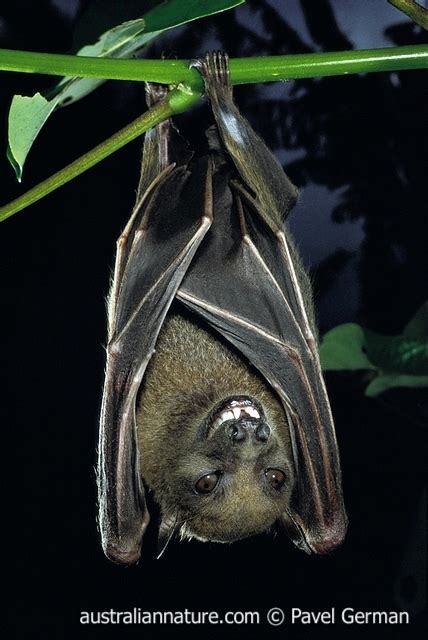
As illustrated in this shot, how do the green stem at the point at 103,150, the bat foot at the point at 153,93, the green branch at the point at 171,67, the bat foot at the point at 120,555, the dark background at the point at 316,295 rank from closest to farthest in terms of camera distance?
the green branch at the point at 171,67 → the green stem at the point at 103,150 → the bat foot at the point at 153,93 → the bat foot at the point at 120,555 → the dark background at the point at 316,295

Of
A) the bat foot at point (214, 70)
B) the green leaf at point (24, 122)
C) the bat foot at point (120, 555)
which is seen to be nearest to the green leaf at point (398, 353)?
the bat foot at point (120, 555)

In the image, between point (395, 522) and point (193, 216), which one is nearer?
point (193, 216)

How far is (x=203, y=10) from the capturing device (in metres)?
1.50

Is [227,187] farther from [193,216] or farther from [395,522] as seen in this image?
[395,522]

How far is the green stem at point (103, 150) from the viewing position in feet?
4.81

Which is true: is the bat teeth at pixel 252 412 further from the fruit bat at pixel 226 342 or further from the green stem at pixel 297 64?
the green stem at pixel 297 64

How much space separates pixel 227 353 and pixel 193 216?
2.01 ft

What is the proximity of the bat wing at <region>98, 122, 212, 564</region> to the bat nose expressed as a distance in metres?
0.32

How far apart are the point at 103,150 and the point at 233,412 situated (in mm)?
1123

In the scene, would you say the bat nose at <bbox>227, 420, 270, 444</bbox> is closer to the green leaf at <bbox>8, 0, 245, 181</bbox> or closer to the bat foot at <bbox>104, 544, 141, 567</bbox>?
the bat foot at <bbox>104, 544, 141, 567</bbox>

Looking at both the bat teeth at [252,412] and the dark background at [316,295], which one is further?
the dark background at [316,295]

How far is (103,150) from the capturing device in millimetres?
1470

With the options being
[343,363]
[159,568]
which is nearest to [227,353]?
[343,363]

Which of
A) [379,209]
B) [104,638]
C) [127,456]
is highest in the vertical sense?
[379,209]
